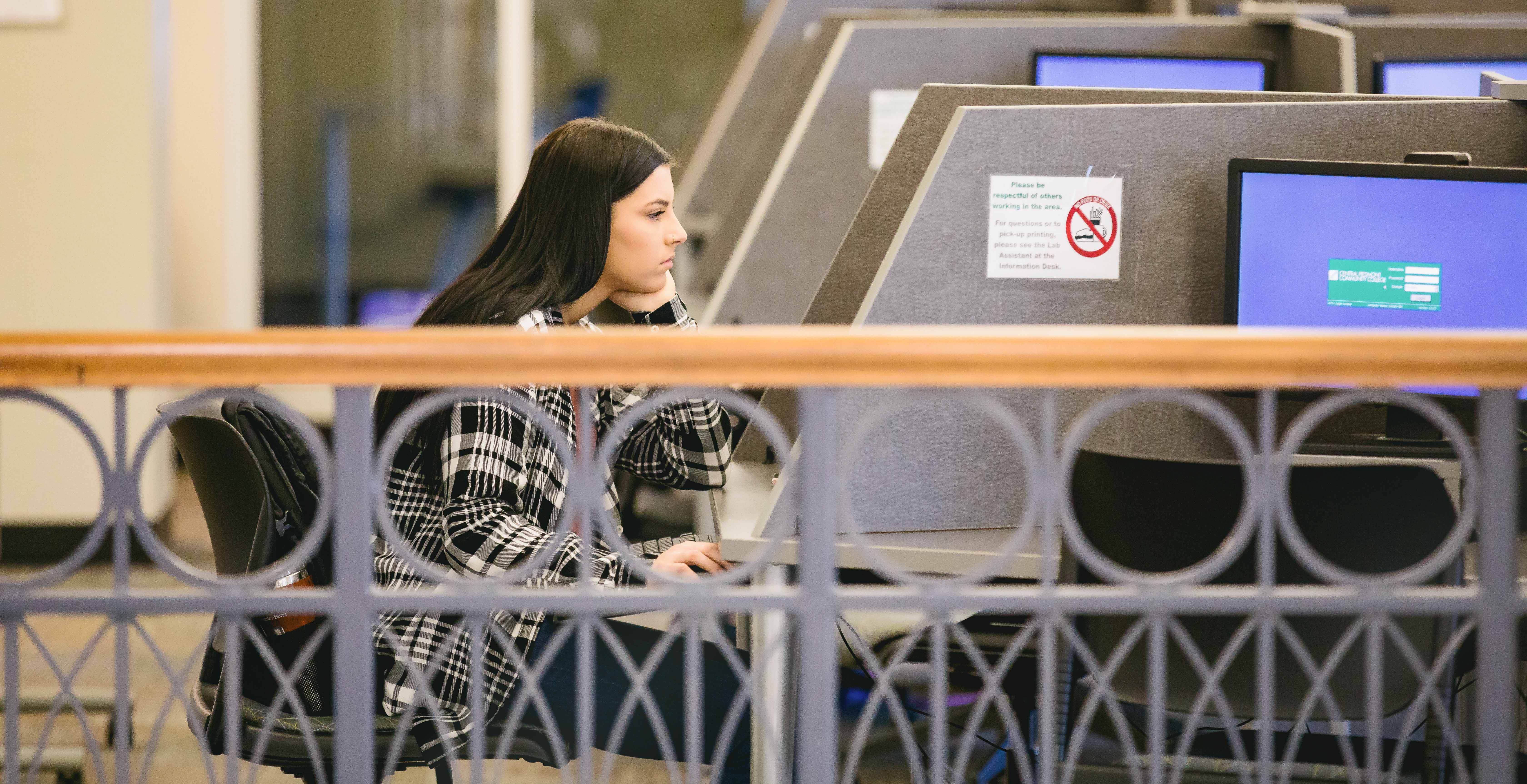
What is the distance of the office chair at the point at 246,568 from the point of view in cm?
141

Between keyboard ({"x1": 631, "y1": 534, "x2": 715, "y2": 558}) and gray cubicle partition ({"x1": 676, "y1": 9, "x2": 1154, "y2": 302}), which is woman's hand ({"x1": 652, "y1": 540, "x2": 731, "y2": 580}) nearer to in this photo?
keyboard ({"x1": 631, "y1": 534, "x2": 715, "y2": 558})

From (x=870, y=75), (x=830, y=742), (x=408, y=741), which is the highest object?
(x=870, y=75)

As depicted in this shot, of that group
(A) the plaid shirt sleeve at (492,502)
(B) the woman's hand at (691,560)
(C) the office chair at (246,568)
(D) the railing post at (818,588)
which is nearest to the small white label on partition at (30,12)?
(C) the office chair at (246,568)

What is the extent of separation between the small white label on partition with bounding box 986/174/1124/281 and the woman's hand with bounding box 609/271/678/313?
44cm

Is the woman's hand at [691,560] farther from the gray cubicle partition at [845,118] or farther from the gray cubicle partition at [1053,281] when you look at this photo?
the gray cubicle partition at [845,118]

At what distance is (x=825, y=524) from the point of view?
102 cm

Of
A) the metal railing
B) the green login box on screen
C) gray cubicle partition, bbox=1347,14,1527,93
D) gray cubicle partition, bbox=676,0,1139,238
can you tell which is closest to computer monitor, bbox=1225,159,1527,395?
the green login box on screen

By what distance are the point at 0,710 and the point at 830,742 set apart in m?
2.01

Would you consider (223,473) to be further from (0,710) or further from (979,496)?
(0,710)

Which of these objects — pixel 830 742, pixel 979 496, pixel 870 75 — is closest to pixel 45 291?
pixel 870 75

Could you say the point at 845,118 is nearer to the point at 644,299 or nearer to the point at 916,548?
the point at 644,299

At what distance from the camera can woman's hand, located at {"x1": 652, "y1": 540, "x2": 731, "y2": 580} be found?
1471 mm

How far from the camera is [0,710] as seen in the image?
2.39 m

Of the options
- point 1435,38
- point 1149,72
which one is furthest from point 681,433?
point 1435,38
